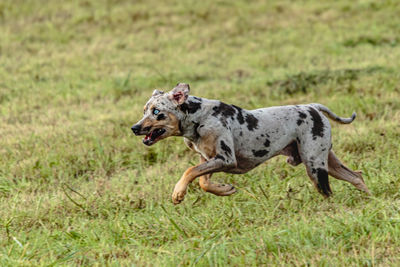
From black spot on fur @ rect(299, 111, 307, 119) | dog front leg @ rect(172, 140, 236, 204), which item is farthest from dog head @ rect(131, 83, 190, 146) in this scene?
black spot on fur @ rect(299, 111, 307, 119)

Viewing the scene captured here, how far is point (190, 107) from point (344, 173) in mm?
1807

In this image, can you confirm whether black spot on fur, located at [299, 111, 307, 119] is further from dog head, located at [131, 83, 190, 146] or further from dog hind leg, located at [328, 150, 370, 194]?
dog head, located at [131, 83, 190, 146]

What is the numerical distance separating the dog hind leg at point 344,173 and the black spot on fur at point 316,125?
1.34 ft

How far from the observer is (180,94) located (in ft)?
17.3

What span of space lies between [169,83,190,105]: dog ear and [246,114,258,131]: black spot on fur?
27.9 inches

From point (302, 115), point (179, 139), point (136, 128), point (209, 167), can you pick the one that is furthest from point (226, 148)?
point (179, 139)

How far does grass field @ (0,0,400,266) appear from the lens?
15.6ft

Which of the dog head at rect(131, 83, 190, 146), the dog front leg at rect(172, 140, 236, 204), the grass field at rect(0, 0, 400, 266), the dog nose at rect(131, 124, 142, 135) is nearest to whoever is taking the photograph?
the grass field at rect(0, 0, 400, 266)

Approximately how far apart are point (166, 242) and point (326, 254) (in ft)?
4.52

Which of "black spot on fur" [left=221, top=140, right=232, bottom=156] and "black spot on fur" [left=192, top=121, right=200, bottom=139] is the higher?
"black spot on fur" [left=192, top=121, right=200, bottom=139]

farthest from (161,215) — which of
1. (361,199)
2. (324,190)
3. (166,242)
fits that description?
(361,199)

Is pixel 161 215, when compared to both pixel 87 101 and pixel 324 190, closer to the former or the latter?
pixel 324 190

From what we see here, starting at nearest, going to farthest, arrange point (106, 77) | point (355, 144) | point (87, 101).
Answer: point (355, 144), point (87, 101), point (106, 77)

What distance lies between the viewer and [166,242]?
501 cm
